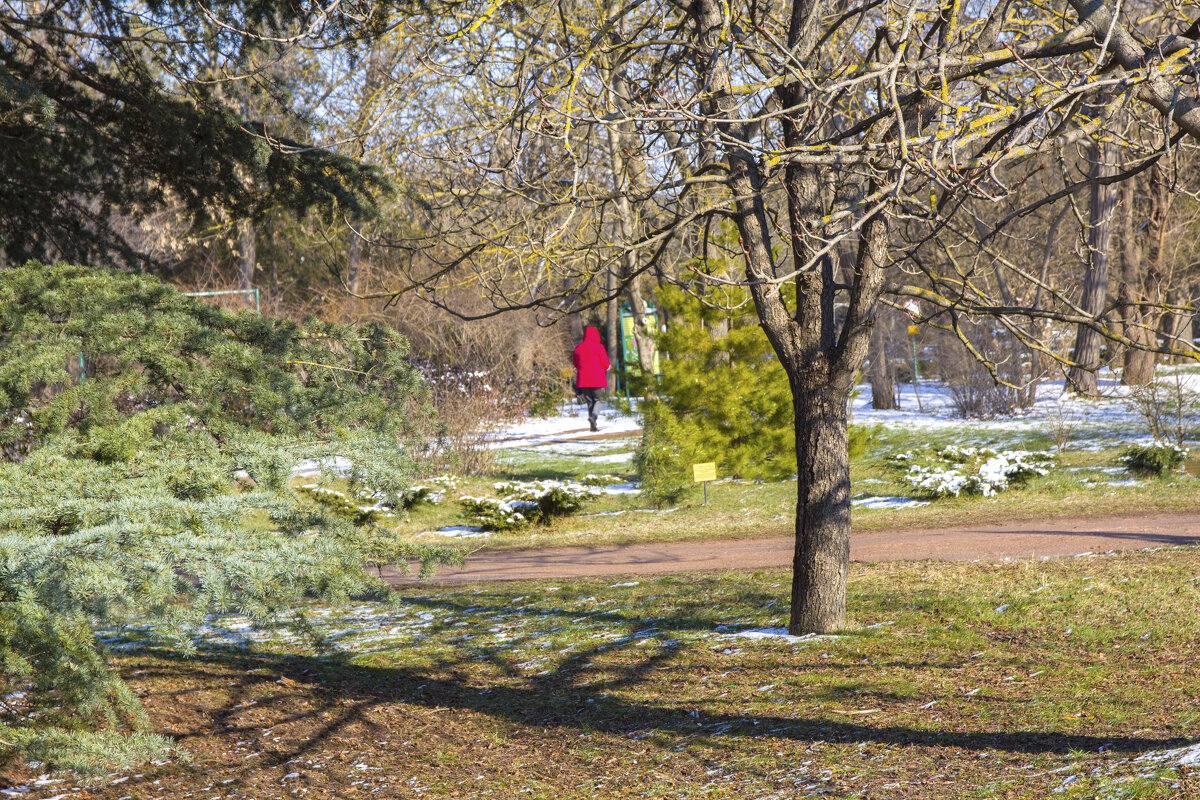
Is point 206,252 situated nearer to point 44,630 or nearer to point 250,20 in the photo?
point 250,20

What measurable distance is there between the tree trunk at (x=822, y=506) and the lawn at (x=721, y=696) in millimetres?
233

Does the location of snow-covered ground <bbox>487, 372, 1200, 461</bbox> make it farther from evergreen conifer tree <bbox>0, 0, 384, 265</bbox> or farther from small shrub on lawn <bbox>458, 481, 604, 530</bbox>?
evergreen conifer tree <bbox>0, 0, 384, 265</bbox>

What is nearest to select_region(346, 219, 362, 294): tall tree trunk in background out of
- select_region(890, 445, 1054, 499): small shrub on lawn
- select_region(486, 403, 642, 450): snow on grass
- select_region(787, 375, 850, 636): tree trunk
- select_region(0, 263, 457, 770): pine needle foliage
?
select_region(486, 403, 642, 450): snow on grass

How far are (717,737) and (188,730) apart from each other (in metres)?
2.74

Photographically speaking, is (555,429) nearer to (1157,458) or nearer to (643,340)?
(643,340)

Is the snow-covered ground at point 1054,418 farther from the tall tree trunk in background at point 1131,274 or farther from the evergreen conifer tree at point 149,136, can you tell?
the evergreen conifer tree at point 149,136

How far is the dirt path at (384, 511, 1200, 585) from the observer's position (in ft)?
26.3

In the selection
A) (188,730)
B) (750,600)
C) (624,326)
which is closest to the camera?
(188,730)

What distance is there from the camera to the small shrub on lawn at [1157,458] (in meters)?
10.6

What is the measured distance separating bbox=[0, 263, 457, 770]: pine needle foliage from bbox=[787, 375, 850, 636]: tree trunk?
2.23 metres

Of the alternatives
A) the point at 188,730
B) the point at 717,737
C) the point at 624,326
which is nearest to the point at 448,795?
the point at 717,737

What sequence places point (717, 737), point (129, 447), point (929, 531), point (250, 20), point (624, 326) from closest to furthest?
point (129, 447) < point (717, 737) < point (250, 20) < point (929, 531) < point (624, 326)

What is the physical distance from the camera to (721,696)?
5.20m

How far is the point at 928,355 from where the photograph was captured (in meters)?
29.8
